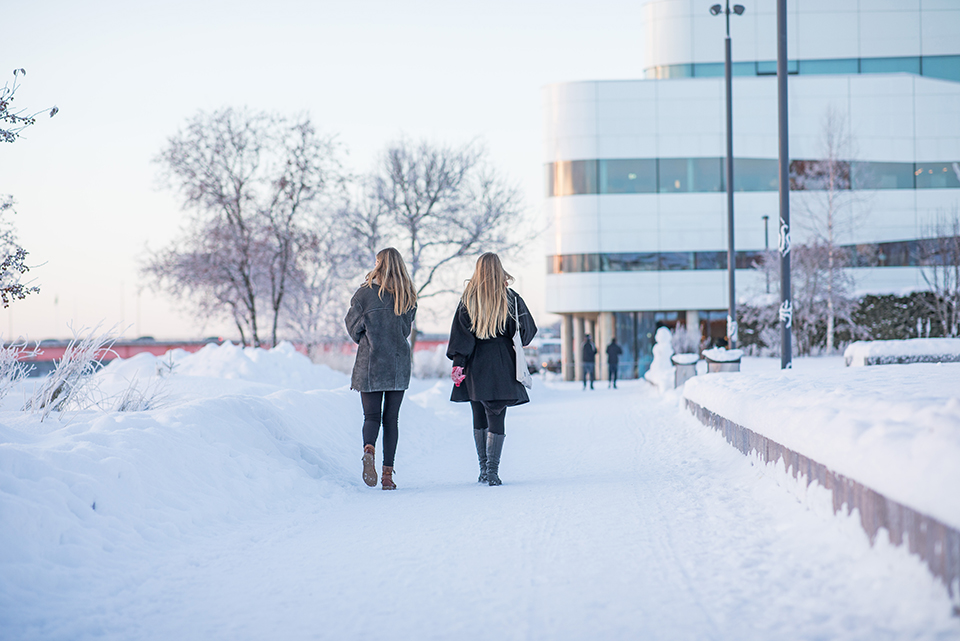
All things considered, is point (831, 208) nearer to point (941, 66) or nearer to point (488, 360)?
point (941, 66)

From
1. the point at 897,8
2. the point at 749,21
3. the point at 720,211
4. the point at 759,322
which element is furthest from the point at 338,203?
the point at 897,8

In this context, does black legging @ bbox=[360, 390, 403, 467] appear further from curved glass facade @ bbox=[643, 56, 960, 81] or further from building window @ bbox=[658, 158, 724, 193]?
curved glass facade @ bbox=[643, 56, 960, 81]

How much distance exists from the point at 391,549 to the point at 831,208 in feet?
106

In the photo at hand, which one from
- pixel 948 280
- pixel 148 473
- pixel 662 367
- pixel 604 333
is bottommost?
pixel 662 367

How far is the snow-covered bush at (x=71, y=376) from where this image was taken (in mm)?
7150

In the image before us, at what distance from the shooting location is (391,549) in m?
4.78

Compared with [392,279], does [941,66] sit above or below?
above

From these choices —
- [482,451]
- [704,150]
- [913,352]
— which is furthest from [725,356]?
[704,150]

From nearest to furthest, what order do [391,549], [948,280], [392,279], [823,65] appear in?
[391,549] → [392,279] → [948,280] → [823,65]

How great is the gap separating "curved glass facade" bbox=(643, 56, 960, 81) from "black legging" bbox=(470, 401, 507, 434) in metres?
39.7

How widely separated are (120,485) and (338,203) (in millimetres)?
24396

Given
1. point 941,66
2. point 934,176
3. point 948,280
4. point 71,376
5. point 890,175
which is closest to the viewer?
point 71,376

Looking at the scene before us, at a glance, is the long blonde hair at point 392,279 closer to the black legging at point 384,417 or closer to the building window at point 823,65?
the black legging at point 384,417

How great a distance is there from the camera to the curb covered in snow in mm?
3027
